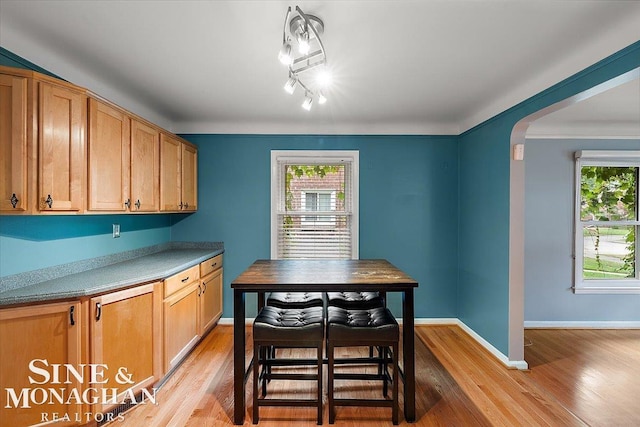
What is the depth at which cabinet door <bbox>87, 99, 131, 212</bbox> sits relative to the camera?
2131mm

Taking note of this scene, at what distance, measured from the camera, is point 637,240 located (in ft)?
12.4

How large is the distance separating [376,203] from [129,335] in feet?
9.27

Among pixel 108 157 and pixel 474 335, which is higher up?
pixel 108 157

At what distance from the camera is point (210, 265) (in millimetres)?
3430

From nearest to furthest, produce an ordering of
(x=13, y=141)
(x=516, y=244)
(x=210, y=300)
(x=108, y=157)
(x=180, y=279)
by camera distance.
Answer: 1. (x=13, y=141)
2. (x=108, y=157)
3. (x=180, y=279)
4. (x=516, y=244)
5. (x=210, y=300)

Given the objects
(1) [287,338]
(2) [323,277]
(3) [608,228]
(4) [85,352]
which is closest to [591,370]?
(3) [608,228]

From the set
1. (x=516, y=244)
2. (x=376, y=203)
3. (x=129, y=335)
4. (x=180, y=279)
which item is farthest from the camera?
(x=376, y=203)

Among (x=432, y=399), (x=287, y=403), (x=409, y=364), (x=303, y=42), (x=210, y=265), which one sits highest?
(x=303, y=42)

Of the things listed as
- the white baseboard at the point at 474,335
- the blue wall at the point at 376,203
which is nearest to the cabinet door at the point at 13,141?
the blue wall at the point at 376,203

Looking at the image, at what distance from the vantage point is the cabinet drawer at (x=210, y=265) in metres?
3.20

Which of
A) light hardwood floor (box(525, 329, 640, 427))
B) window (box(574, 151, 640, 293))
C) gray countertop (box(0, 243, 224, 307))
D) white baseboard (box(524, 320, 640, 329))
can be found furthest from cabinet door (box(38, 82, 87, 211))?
window (box(574, 151, 640, 293))

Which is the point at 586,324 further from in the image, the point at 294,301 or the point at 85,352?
the point at 85,352

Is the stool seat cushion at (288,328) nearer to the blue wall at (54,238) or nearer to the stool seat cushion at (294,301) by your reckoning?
the stool seat cushion at (294,301)

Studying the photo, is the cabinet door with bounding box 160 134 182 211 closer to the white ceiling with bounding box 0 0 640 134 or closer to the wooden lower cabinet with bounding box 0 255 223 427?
the white ceiling with bounding box 0 0 640 134
